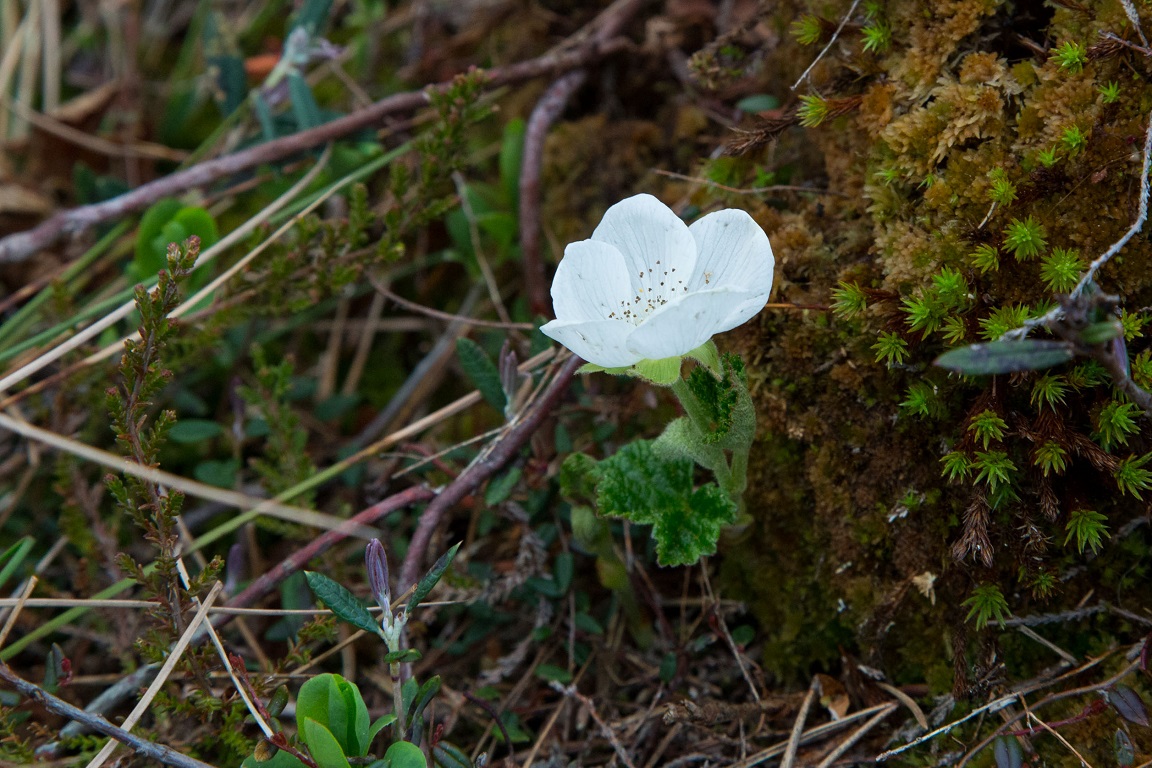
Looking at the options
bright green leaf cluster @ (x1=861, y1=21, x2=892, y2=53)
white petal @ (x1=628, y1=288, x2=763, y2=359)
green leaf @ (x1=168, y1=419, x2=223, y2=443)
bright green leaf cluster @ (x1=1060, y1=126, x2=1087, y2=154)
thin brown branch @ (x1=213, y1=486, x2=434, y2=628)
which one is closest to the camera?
white petal @ (x1=628, y1=288, x2=763, y2=359)

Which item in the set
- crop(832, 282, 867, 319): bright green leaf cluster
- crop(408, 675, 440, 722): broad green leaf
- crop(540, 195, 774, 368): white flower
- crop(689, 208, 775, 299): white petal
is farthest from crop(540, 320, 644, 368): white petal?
crop(408, 675, 440, 722): broad green leaf

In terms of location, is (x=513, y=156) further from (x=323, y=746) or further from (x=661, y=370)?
(x=323, y=746)

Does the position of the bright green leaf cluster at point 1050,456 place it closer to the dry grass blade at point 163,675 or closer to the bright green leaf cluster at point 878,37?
the bright green leaf cluster at point 878,37

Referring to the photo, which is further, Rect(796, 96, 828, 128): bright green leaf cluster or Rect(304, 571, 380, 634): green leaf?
Rect(796, 96, 828, 128): bright green leaf cluster

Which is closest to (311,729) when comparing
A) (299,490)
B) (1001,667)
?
(299,490)

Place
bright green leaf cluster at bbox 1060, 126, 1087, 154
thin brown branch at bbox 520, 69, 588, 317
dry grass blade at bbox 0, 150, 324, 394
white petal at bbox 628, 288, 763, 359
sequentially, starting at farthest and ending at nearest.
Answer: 1. thin brown branch at bbox 520, 69, 588, 317
2. dry grass blade at bbox 0, 150, 324, 394
3. bright green leaf cluster at bbox 1060, 126, 1087, 154
4. white petal at bbox 628, 288, 763, 359

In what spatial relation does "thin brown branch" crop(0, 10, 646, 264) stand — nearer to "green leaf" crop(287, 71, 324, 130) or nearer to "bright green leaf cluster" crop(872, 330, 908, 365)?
"green leaf" crop(287, 71, 324, 130)
